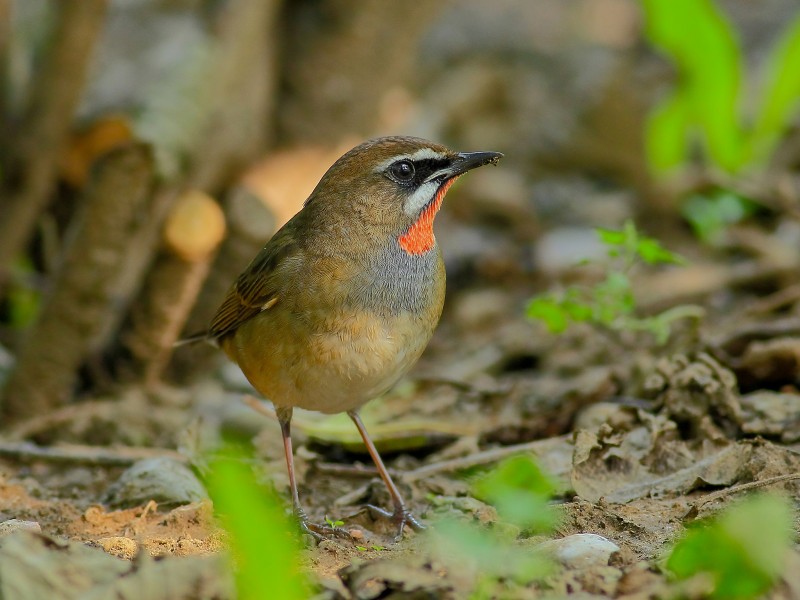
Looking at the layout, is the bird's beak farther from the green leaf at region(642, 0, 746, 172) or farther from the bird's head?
the green leaf at region(642, 0, 746, 172)

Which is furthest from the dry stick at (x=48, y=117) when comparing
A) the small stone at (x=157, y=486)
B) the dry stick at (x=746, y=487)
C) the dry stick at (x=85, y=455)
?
the dry stick at (x=746, y=487)

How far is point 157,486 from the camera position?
481cm

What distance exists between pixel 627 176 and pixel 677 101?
3.79m

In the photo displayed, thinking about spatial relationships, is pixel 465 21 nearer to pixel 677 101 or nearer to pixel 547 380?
pixel 677 101

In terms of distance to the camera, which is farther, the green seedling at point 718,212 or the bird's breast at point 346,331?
the green seedling at point 718,212

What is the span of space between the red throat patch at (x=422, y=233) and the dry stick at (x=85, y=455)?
5.21 feet

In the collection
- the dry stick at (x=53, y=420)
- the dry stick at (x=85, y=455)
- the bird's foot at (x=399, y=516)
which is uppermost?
the bird's foot at (x=399, y=516)

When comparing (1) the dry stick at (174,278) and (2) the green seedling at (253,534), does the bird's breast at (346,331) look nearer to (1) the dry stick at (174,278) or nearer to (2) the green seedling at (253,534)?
(2) the green seedling at (253,534)

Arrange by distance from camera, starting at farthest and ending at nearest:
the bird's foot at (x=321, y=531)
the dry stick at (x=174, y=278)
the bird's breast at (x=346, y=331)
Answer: the dry stick at (x=174, y=278) → the bird's breast at (x=346, y=331) → the bird's foot at (x=321, y=531)

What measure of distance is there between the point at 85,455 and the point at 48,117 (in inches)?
99.8

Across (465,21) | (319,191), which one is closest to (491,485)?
(319,191)

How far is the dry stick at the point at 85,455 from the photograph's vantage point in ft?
18.3

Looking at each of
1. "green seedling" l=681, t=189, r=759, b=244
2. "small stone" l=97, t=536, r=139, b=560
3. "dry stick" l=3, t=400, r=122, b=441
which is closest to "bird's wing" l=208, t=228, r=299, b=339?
"small stone" l=97, t=536, r=139, b=560

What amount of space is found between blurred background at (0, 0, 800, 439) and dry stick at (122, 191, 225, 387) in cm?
1
